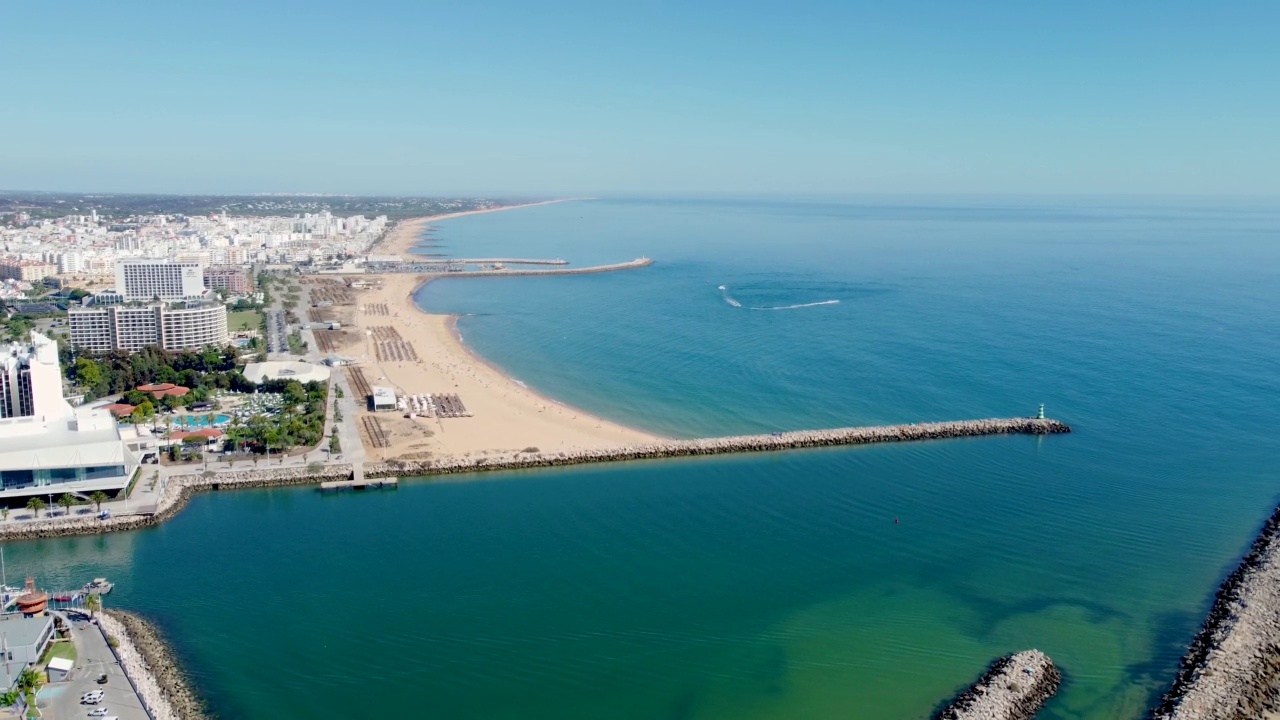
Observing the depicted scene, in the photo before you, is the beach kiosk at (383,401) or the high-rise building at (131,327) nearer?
the beach kiosk at (383,401)

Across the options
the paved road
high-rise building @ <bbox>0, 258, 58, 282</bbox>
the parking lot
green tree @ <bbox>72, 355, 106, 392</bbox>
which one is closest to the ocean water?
the paved road

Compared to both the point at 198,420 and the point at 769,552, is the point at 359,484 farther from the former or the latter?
the point at 769,552

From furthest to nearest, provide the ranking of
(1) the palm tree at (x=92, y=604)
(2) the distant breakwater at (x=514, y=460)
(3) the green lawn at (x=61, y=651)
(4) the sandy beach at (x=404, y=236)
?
1. (4) the sandy beach at (x=404, y=236)
2. (2) the distant breakwater at (x=514, y=460)
3. (1) the palm tree at (x=92, y=604)
4. (3) the green lawn at (x=61, y=651)

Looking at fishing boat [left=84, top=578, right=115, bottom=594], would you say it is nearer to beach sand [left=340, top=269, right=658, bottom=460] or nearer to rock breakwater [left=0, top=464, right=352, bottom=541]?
rock breakwater [left=0, top=464, right=352, bottom=541]

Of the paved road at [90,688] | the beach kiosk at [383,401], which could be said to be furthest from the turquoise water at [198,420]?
the paved road at [90,688]

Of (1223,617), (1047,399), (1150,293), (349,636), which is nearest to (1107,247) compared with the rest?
(1150,293)

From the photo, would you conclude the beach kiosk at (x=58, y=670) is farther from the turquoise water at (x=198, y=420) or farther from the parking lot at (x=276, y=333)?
the parking lot at (x=276, y=333)

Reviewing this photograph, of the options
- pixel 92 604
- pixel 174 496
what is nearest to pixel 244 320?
pixel 174 496
